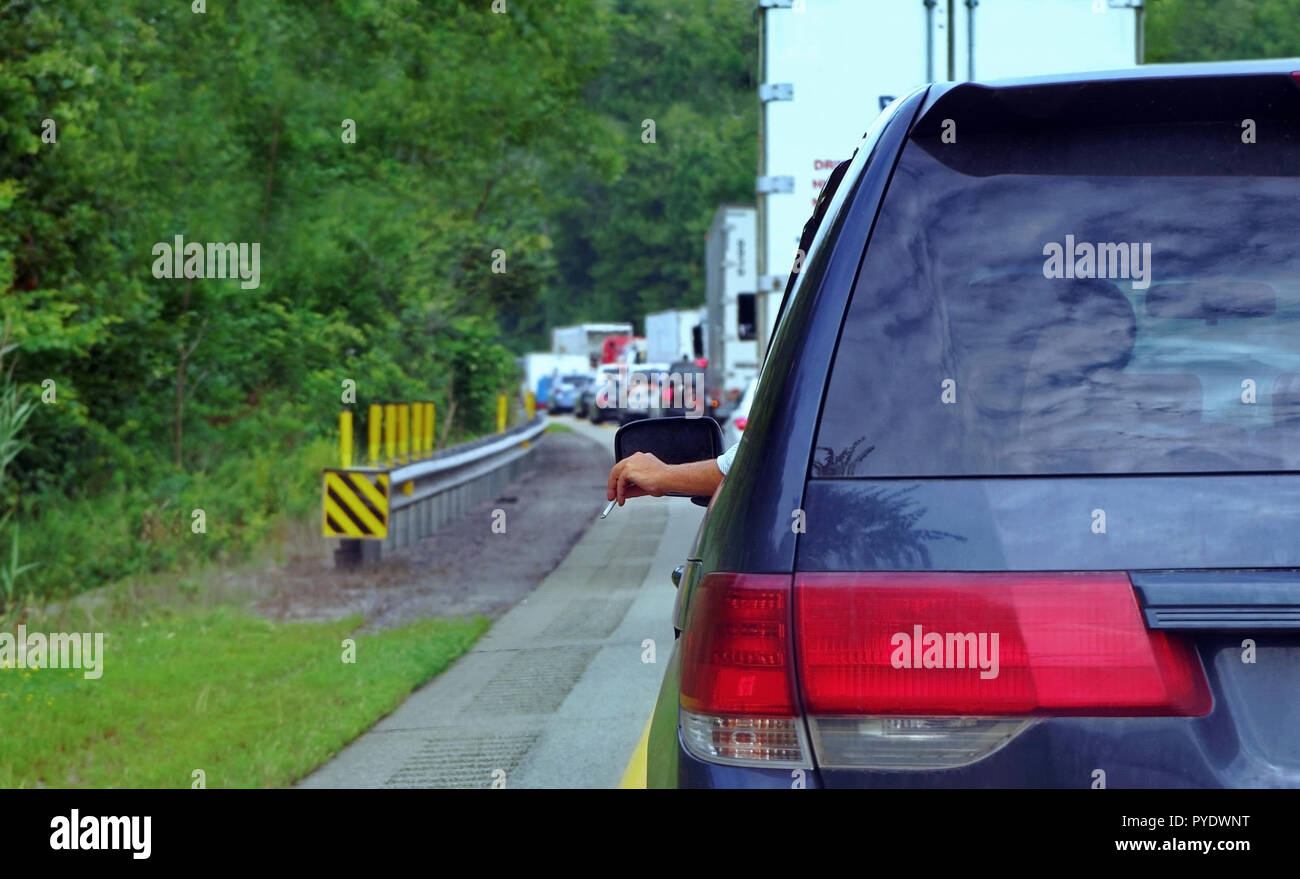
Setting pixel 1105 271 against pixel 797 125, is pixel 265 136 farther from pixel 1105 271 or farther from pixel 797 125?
pixel 1105 271

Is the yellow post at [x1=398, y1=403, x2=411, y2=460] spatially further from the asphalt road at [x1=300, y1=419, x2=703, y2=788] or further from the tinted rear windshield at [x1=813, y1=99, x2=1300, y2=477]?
the tinted rear windshield at [x1=813, y1=99, x2=1300, y2=477]

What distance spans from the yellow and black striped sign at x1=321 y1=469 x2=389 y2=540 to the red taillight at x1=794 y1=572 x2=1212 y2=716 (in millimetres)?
11333

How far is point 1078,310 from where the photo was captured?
7.70 feet

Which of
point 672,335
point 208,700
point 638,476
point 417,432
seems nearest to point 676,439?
point 638,476

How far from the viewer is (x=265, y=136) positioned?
22.0 meters

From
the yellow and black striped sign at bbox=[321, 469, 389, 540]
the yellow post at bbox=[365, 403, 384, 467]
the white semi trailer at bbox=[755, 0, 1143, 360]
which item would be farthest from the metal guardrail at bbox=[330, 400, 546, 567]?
the white semi trailer at bbox=[755, 0, 1143, 360]

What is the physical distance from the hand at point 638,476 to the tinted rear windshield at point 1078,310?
1.22 meters

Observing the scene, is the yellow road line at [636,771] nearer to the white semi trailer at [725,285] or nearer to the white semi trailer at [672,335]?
the white semi trailer at [725,285]

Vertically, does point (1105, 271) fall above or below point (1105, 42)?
below

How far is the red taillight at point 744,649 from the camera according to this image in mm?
2291

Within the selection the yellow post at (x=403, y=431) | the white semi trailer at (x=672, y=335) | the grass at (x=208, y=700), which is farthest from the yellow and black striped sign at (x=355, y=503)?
the white semi trailer at (x=672, y=335)

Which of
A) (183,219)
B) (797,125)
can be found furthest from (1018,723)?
(183,219)

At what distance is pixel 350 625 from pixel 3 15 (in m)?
6.39

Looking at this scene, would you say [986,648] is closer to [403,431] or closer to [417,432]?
[403,431]
